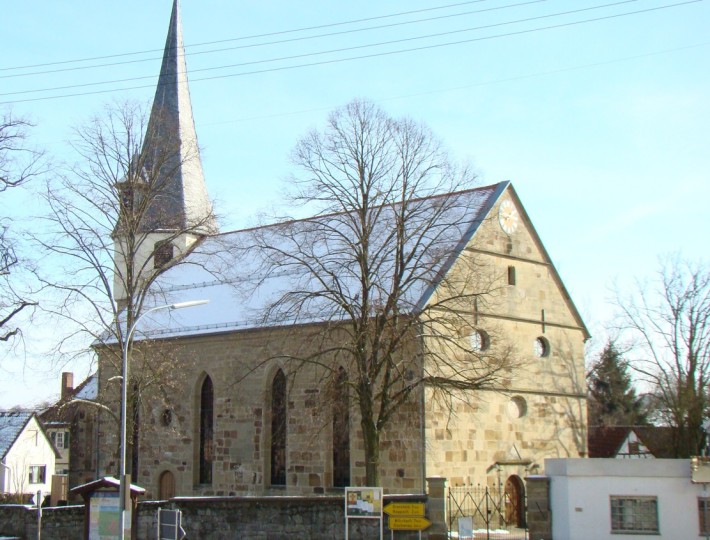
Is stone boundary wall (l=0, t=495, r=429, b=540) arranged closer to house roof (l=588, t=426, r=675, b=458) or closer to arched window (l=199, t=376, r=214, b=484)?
arched window (l=199, t=376, r=214, b=484)

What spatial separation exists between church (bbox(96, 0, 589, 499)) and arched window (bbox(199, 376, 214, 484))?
0.19ft

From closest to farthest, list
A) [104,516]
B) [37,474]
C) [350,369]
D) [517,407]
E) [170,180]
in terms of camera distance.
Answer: [104,516] < [350,369] < [517,407] < [170,180] < [37,474]

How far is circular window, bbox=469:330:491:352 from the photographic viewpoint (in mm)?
28156

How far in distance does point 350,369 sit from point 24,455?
3421 centimetres

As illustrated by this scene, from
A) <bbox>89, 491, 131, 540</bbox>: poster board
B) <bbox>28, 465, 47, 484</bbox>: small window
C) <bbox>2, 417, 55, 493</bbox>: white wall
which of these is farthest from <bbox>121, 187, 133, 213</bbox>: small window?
<bbox>28, 465, 47, 484</bbox>: small window

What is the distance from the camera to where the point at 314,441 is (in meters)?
28.2

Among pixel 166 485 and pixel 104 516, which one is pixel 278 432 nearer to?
pixel 166 485

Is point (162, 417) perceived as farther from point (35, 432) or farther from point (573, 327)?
point (35, 432)

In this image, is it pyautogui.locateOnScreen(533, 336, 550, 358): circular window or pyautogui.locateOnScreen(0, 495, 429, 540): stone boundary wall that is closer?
pyautogui.locateOnScreen(0, 495, 429, 540): stone boundary wall

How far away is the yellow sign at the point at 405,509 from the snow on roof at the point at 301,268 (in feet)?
16.7

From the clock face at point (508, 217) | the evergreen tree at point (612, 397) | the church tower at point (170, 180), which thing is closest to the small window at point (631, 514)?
the clock face at point (508, 217)

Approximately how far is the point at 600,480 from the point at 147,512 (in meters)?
12.0

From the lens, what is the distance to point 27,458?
53.5 metres

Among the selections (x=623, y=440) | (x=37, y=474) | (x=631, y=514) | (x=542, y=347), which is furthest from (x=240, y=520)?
(x=37, y=474)
